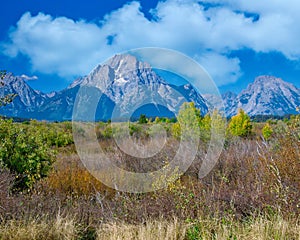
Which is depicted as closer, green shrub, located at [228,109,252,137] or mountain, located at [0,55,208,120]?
mountain, located at [0,55,208,120]

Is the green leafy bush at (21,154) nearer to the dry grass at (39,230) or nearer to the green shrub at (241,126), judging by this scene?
the dry grass at (39,230)

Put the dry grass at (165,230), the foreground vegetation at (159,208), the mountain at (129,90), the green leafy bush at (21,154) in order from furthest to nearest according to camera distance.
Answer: the green leafy bush at (21,154) → the mountain at (129,90) → the foreground vegetation at (159,208) → the dry grass at (165,230)

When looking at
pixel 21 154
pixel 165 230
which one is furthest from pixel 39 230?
pixel 21 154

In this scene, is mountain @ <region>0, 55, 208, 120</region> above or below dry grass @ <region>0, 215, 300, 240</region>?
above

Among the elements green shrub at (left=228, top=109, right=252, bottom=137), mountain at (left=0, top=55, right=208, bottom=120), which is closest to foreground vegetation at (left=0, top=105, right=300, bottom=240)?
mountain at (left=0, top=55, right=208, bottom=120)

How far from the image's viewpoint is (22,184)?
24.6 ft

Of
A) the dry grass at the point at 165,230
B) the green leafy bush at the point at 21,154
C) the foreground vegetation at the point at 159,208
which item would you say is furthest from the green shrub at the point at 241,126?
the dry grass at the point at 165,230

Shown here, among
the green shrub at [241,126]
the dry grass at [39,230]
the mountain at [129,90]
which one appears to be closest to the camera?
the dry grass at [39,230]

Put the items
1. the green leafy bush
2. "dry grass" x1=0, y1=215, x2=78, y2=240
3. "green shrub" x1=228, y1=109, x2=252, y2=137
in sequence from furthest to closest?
"green shrub" x1=228, y1=109, x2=252, y2=137 → the green leafy bush → "dry grass" x1=0, y1=215, x2=78, y2=240

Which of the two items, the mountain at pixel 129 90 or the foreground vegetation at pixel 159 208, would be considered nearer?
the foreground vegetation at pixel 159 208

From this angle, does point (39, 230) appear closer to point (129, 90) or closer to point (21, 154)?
point (129, 90)

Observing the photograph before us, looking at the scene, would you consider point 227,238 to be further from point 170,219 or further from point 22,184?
point 22,184

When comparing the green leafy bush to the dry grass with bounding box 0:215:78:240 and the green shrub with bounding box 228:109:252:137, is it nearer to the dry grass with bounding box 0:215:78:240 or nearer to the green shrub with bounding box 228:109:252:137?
the dry grass with bounding box 0:215:78:240

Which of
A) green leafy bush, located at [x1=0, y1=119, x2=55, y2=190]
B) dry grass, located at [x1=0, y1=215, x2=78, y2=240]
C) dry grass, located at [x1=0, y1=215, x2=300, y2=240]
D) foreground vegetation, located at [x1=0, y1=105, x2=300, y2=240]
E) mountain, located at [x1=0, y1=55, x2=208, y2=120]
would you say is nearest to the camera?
dry grass, located at [x1=0, y1=215, x2=300, y2=240]
